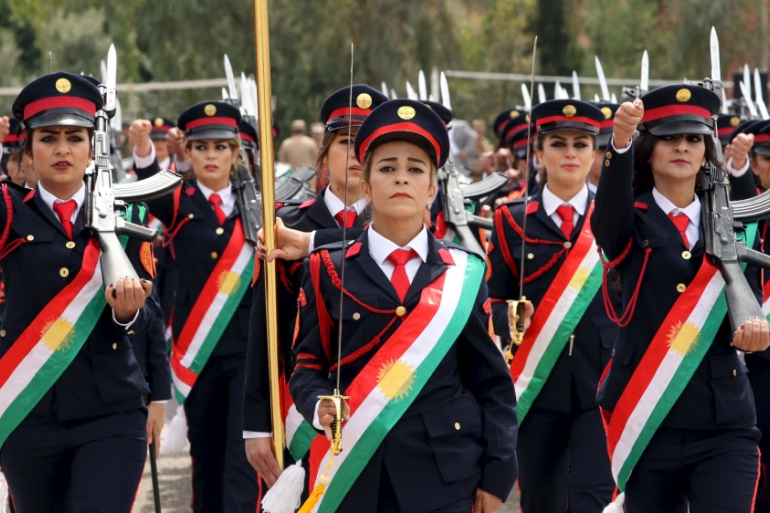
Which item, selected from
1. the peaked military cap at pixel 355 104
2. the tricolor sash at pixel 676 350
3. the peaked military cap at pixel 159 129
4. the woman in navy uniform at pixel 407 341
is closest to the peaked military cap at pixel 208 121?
the peaked military cap at pixel 355 104

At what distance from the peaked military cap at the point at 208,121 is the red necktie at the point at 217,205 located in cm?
42

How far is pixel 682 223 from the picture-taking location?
5.16m

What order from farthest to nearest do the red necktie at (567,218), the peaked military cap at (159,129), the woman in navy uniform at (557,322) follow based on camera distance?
the peaked military cap at (159,129) < the red necktie at (567,218) < the woman in navy uniform at (557,322)

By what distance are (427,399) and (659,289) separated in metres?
1.35

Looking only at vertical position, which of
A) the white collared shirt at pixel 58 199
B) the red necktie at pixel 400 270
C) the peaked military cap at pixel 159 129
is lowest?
the red necktie at pixel 400 270

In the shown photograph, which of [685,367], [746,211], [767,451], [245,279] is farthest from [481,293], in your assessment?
[245,279]

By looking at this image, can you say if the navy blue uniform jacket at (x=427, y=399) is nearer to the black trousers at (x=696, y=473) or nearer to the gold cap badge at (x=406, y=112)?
the gold cap badge at (x=406, y=112)

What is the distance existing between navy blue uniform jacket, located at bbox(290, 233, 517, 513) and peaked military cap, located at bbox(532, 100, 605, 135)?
2.45 meters

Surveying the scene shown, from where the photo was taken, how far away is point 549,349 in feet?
20.9

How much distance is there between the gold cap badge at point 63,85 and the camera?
5312 millimetres

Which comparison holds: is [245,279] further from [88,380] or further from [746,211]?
[746,211]

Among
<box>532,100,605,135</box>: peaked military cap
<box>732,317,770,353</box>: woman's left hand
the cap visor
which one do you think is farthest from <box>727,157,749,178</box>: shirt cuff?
<box>732,317,770,353</box>: woman's left hand

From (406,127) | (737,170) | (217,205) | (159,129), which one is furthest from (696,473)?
(159,129)

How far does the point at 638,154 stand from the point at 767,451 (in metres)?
1.99
